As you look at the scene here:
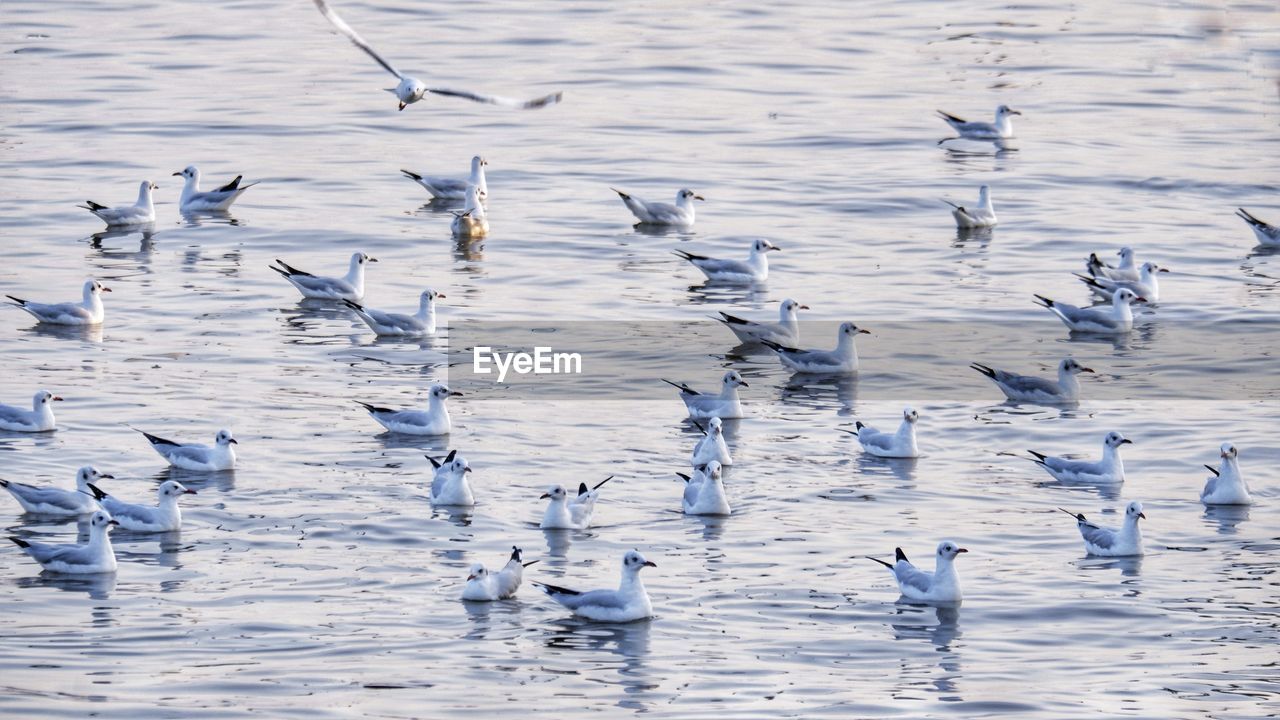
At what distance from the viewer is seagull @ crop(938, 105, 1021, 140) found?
129ft

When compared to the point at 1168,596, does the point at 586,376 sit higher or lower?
higher

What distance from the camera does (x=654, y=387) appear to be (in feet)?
76.2

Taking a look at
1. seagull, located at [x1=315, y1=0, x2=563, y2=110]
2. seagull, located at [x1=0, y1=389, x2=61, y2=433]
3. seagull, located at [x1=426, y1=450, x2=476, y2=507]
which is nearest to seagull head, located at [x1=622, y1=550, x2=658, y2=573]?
seagull, located at [x1=426, y1=450, x2=476, y2=507]

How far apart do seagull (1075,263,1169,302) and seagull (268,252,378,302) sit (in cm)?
947

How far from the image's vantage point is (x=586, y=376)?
23438 millimetres

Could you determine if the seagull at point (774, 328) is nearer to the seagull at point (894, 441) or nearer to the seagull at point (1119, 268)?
the seagull at point (1119, 268)

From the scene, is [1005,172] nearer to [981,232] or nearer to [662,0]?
[981,232]

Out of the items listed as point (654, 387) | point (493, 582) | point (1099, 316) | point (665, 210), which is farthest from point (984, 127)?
point (493, 582)

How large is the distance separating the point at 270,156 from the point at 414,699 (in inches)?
993

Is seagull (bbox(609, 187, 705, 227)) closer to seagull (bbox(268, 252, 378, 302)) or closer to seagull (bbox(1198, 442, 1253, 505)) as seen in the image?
seagull (bbox(268, 252, 378, 302))

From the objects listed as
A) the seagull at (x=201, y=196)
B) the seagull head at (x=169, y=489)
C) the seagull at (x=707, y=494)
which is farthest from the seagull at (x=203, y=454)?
the seagull at (x=201, y=196)

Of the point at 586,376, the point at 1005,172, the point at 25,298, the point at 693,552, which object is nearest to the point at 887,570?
the point at 693,552

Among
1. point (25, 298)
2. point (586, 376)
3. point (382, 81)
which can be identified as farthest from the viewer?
point (382, 81)

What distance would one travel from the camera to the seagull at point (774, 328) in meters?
25.3
